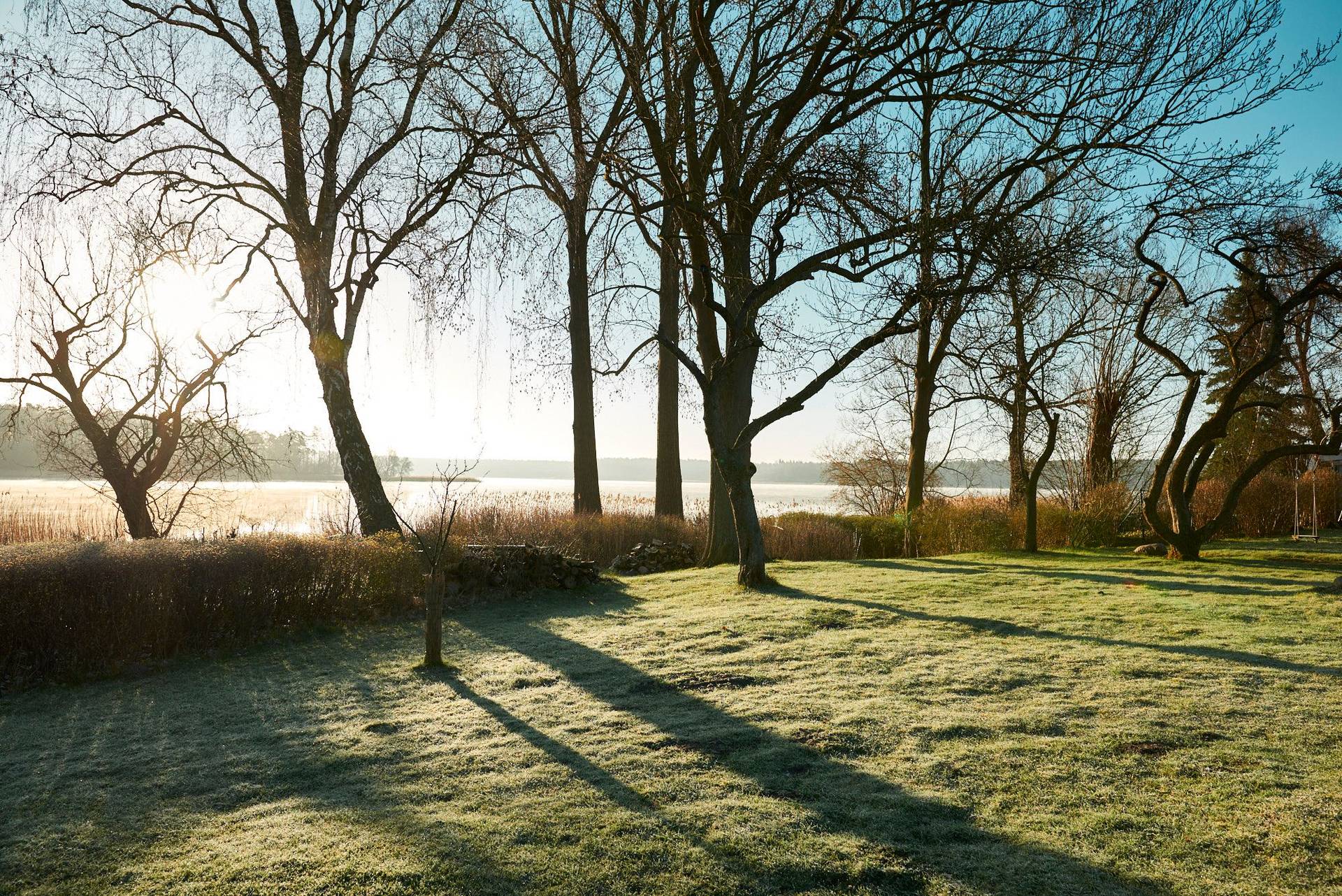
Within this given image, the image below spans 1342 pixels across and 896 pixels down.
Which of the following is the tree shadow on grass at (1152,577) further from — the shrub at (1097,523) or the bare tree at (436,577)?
the bare tree at (436,577)

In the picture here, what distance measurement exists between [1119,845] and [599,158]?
7.56 m

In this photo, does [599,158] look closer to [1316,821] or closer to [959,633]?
[959,633]

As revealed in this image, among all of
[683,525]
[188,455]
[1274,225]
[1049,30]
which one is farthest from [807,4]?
[188,455]

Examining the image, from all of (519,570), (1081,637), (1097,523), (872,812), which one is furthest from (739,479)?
(1097,523)

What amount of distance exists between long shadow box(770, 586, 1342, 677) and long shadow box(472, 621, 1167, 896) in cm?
304

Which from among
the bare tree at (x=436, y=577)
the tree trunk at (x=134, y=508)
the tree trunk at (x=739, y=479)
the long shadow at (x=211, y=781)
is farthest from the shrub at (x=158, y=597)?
the tree trunk at (x=134, y=508)

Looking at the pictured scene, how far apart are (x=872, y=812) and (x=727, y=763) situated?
2.74 feet

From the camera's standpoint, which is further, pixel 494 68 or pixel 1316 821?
pixel 494 68

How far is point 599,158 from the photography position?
28.6 feet

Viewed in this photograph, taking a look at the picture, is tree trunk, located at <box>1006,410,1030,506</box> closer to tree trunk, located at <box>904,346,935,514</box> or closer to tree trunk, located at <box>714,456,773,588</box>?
tree trunk, located at <box>904,346,935,514</box>

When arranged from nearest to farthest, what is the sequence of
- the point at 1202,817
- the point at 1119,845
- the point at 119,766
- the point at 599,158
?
the point at 1119,845
the point at 1202,817
the point at 119,766
the point at 599,158

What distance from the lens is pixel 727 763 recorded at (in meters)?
4.02

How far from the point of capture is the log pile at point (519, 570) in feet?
33.3

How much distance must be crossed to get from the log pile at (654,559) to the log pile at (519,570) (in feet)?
6.26
